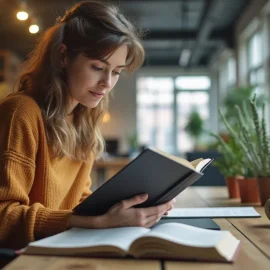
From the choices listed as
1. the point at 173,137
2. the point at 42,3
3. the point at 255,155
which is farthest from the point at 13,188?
the point at 173,137

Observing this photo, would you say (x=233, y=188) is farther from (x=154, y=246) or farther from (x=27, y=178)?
(x=154, y=246)

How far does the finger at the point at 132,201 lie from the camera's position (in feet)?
3.81

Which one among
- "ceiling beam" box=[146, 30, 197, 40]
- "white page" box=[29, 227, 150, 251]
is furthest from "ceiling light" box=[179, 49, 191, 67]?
"white page" box=[29, 227, 150, 251]

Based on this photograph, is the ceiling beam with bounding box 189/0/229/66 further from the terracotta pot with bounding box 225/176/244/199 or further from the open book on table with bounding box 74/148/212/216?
the open book on table with bounding box 74/148/212/216

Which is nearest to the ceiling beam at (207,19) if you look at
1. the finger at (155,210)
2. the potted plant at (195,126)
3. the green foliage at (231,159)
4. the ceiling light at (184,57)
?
the ceiling light at (184,57)

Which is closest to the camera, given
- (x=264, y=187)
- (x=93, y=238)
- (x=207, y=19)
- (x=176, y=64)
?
(x=93, y=238)

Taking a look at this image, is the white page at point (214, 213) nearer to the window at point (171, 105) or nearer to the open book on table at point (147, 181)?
the open book on table at point (147, 181)

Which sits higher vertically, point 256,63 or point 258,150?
point 256,63

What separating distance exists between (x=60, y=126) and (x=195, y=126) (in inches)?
403

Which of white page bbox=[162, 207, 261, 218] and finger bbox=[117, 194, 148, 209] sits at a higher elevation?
finger bbox=[117, 194, 148, 209]

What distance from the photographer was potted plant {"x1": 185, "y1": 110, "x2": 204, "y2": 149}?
11562 millimetres

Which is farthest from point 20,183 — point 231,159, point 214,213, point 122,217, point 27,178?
point 231,159

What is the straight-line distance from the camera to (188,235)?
101cm

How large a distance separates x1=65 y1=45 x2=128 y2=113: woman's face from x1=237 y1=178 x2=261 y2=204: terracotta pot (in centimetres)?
73
